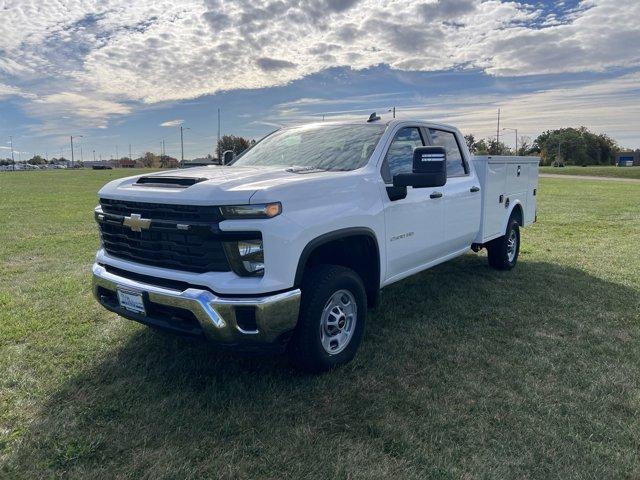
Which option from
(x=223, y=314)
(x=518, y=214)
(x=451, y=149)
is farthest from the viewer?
(x=518, y=214)

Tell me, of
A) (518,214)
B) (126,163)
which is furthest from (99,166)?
(518,214)

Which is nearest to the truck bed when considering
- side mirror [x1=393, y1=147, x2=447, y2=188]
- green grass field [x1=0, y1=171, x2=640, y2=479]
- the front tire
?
green grass field [x1=0, y1=171, x2=640, y2=479]

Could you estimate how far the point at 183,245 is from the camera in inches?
127

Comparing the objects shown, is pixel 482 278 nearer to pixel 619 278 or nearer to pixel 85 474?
pixel 619 278

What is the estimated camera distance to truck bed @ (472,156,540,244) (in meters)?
5.91

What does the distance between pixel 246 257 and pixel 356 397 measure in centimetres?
124

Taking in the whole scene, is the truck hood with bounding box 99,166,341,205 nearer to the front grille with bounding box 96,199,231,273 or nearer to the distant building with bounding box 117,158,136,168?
the front grille with bounding box 96,199,231,273

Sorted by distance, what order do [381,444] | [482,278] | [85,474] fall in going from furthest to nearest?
[482,278], [381,444], [85,474]

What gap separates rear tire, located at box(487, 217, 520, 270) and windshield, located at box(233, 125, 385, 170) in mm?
3118

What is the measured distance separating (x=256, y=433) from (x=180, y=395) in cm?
69

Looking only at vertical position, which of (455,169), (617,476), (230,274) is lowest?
(617,476)

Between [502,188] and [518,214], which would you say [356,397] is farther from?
[518,214]

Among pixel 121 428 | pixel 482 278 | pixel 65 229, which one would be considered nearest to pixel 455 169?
pixel 482 278

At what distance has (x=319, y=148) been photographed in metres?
4.49
